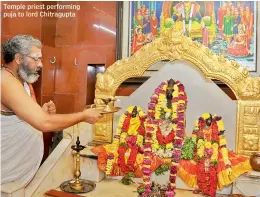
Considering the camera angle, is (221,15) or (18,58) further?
(221,15)

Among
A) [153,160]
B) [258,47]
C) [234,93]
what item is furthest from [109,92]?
[258,47]

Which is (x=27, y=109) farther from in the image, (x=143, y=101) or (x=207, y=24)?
(x=207, y=24)

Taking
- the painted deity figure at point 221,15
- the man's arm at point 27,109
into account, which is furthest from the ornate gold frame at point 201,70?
the man's arm at point 27,109

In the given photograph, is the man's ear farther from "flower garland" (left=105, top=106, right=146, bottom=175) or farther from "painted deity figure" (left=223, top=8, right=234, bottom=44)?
"painted deity figure" (left=223, top=8, right=234, bottom=44)

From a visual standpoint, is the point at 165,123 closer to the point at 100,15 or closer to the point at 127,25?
the point at 127,25

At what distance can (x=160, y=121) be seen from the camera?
307 cm

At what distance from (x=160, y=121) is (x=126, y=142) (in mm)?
429

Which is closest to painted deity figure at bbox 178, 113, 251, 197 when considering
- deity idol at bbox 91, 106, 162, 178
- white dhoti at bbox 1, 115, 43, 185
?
deity idol at bbox 91, 106, 162, 178

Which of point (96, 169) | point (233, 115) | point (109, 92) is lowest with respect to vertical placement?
point (96, 169)

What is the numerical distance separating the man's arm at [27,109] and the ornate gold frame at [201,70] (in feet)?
2.96

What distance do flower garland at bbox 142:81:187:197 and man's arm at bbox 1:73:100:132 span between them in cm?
104

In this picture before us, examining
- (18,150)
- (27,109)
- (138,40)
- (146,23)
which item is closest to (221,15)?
(146,23)

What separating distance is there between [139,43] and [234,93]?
127 cm

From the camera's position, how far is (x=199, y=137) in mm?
2871
